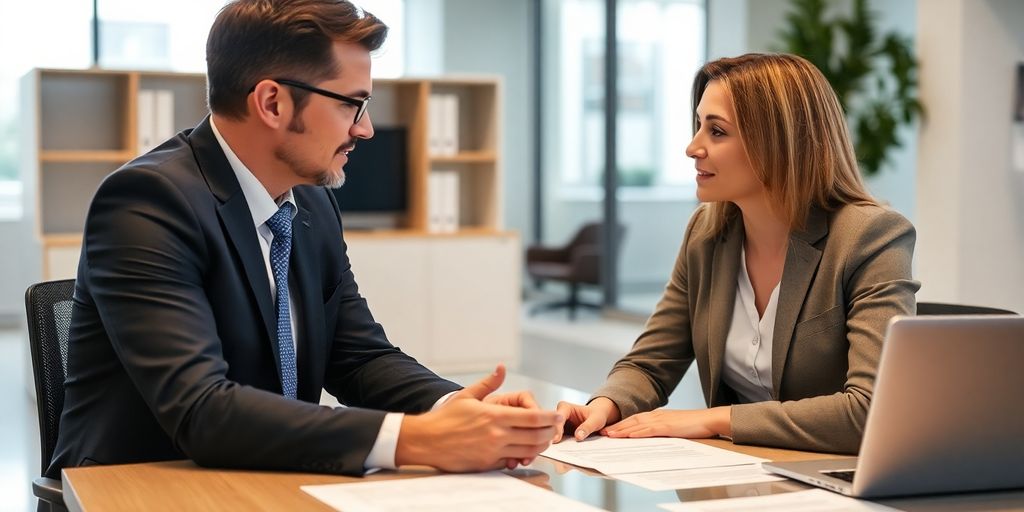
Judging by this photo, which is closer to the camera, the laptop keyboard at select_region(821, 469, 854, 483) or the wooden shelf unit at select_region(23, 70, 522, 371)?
the laptop keyboard at select_region(821, 469, 854, 483)

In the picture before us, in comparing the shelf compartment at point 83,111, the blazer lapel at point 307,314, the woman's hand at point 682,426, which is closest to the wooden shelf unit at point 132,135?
the shelf compartment at point 83,111

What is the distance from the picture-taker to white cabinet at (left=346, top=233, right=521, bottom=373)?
650 centimetres

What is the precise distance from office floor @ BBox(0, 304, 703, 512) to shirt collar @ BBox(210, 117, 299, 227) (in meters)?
0.57

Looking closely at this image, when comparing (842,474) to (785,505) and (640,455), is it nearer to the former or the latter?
(785,505)

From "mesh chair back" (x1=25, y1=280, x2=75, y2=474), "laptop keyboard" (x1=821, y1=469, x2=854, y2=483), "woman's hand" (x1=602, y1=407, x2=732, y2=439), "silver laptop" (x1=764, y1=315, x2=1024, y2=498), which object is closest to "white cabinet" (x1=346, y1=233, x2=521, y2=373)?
"mesh chair back" (x1=25, y1=280, x2=75, y2=474)

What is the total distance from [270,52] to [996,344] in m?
1.09

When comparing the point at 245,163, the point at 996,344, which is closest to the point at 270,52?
the point at 245,163

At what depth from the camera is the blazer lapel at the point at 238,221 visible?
1730 millimetres

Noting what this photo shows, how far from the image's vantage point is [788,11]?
25.8 feet

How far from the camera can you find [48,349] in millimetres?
1933

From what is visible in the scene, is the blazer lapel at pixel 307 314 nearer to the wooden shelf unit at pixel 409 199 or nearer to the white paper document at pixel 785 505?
the white paper document at pixel 785 505

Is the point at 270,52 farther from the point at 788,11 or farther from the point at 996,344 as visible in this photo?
the point at 788,11

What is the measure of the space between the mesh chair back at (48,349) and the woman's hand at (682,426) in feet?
2.86

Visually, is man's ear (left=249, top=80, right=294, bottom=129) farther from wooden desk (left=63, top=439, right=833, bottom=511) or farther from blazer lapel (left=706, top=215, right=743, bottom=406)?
blazer lapel (left=706, top=215, right=743, bottom=406)
